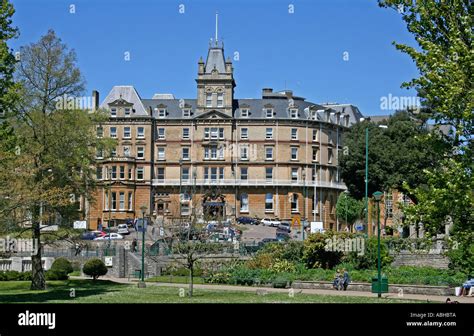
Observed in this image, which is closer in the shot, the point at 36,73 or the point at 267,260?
the point at 36,73

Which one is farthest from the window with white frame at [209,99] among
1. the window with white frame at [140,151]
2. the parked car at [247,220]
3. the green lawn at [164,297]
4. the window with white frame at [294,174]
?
the green lawn at [164,297]

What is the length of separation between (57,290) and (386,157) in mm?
39309

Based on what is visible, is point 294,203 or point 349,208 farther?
point 294,203

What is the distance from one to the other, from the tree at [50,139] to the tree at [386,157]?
32998mm

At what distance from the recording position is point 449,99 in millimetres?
20812

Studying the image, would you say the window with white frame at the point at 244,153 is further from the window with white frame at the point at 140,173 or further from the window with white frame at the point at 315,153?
the window with white frame at the point at 140,173

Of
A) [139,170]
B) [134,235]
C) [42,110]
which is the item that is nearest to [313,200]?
[139,170]

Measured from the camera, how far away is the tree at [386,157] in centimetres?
6825

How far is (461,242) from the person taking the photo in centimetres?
2133

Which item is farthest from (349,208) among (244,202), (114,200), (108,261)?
(108,261)

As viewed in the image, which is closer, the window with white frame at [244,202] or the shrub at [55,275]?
the shrub at [55,275]

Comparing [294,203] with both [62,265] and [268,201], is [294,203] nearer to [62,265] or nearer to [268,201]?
[268,201]
